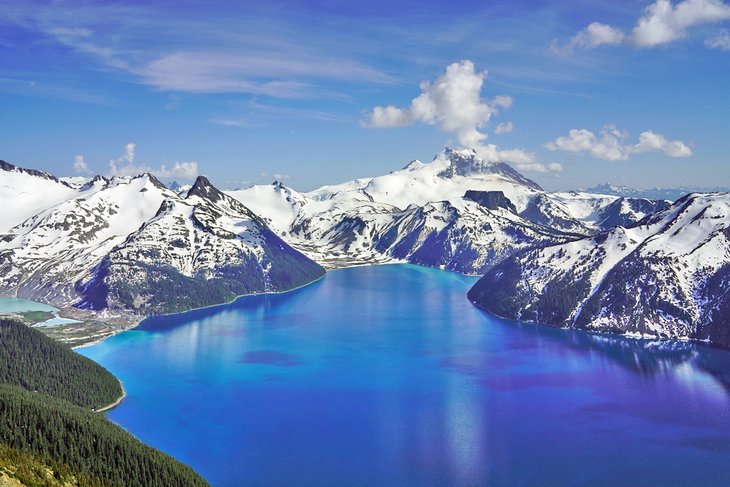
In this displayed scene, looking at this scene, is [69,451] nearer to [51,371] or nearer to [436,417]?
[51,371]

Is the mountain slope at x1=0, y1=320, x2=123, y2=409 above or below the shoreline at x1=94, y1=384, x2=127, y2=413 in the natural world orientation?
above

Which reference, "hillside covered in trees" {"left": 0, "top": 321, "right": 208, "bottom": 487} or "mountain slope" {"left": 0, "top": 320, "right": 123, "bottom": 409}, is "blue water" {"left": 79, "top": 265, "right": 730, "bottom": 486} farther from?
"hillside covered in trees" {"left": 0, "top": 321, "right": 208, "bottom": 487}

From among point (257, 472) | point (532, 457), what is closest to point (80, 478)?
point (257, 472)

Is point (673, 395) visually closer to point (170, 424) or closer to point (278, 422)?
point (278, 422)

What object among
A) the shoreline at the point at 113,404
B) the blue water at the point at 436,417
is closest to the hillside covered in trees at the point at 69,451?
the blue water at the point at 436,417

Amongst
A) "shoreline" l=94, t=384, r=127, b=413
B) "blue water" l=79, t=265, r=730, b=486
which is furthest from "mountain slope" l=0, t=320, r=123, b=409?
"blue water" l=79, t=265, r=730, b=486

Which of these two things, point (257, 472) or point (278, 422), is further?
point (278, 422)

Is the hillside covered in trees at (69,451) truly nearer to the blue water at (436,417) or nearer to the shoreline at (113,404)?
the blue water at (436,417)

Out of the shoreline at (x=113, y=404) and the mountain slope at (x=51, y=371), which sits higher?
the mountain slope at (x=51, y=371)

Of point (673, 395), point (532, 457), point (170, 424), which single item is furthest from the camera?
point (673, 395)
